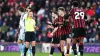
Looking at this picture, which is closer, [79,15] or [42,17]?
[79,15]

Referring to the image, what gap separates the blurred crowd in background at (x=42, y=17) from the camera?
23.3m

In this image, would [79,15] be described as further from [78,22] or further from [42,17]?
[42,17]

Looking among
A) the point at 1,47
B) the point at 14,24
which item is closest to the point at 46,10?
the point at 14,24

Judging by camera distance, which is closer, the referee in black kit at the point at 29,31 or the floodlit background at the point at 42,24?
the referee in black kit at the point at 29,31

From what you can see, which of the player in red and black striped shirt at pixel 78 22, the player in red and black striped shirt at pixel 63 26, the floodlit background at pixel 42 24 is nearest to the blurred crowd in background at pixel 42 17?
the floodlit background at pixel 42 24

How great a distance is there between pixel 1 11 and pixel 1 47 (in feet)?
13.5

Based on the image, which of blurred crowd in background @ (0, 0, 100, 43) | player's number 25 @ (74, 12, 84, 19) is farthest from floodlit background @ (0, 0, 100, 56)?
player's number 25 @ (74, 12, 84, 19)

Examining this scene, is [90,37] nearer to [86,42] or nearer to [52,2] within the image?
[86,42]

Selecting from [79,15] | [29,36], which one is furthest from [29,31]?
[79,15]

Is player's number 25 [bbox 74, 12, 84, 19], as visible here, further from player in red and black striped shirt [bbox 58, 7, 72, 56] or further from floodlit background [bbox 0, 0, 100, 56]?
floodlit background [bbox 0, 0, 100, 56]

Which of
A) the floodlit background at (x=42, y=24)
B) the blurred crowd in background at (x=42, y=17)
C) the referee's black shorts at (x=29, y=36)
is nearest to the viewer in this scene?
the referee's black shorts at (x=29, y=36)

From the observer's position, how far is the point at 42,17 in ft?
82.7

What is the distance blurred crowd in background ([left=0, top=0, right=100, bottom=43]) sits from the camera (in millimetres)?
23297

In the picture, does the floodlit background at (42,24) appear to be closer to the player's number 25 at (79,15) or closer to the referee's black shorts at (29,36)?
the referee's black shorts at (29,36)
